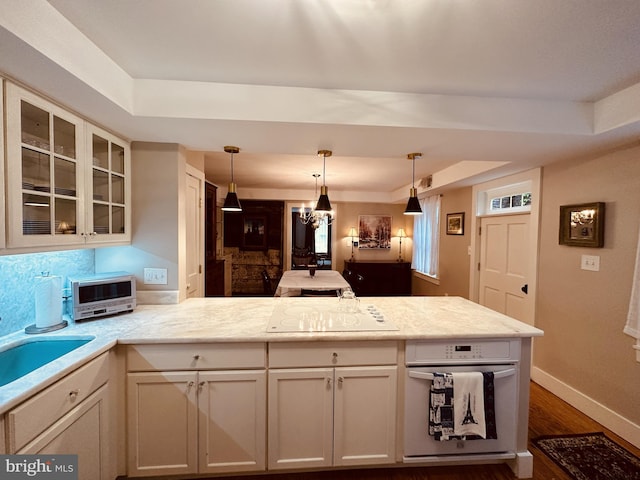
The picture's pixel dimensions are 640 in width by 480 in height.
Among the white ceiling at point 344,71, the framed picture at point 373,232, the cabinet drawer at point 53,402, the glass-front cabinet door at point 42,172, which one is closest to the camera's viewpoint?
the cabinet drawer at point 53,402

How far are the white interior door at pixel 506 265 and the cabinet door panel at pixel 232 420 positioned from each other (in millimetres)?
2841

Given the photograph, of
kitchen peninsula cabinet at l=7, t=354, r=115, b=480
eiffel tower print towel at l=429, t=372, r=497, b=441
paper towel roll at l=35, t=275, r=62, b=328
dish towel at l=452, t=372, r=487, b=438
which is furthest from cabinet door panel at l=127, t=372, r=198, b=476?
dish towel at l=452, t=372, r=487, b=438

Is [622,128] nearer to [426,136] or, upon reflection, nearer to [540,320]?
[426,136]

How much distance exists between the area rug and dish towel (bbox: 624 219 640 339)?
2.66ft

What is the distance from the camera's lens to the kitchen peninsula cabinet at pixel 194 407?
60.5 inches

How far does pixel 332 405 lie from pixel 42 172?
2.00 m

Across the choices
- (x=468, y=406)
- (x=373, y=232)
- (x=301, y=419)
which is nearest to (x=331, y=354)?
(x=301, y=419)

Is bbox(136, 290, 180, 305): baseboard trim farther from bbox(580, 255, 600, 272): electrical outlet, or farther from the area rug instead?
bbox(580, 255, 600, 272): electrical outlet

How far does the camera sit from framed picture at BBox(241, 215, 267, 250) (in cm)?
636

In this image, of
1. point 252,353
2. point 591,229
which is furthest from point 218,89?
point 591,229

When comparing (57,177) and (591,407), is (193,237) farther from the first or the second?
(591,407)

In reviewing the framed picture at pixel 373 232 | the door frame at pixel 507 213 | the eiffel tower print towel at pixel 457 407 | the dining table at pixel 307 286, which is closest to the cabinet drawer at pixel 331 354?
the eiffel tower print towel at pixel 457 407

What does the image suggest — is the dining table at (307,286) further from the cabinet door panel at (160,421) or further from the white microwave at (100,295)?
the cabinet door panel at (160,421)

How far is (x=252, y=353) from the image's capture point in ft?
5.16
